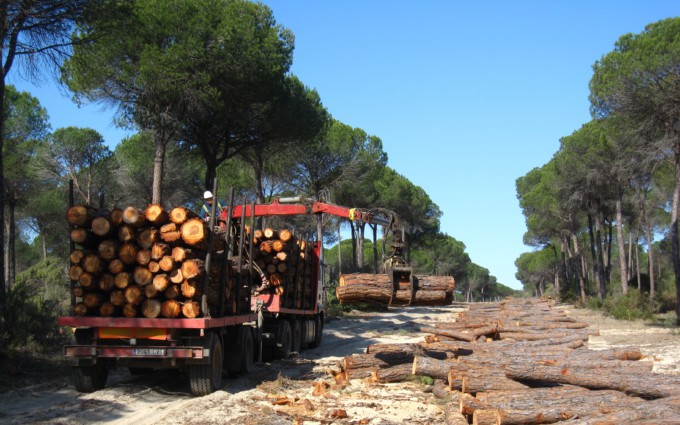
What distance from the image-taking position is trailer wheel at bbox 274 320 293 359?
13.6 meters

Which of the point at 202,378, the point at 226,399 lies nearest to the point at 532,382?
the point at 226,399

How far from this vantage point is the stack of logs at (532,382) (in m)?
6.71

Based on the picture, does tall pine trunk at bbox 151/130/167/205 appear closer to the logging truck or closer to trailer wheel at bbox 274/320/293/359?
trailer wheel at bbox 274/320/293/359

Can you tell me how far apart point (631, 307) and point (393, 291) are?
20.2m

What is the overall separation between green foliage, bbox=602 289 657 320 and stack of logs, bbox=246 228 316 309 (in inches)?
614

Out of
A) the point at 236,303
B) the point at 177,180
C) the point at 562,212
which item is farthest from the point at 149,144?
the point at 562,212

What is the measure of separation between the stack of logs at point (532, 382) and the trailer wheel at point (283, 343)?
2357 mm

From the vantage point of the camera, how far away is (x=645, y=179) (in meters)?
32.1

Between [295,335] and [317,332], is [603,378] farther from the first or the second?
[317,332]

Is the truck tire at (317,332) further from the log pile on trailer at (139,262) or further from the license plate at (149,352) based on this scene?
the license plate at (149,352)

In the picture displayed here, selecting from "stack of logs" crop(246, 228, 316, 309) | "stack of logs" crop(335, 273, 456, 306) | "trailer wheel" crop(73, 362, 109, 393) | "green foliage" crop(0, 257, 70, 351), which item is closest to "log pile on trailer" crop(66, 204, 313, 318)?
"trailer wheel" crop(73, 362, 109, 393)

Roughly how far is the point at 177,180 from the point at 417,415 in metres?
24.0

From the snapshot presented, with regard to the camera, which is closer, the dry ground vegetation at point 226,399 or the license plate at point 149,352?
the dry ground vegetation at point 226,399

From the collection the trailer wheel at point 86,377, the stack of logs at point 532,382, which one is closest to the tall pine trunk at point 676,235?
the stack of logs at point 532,382
